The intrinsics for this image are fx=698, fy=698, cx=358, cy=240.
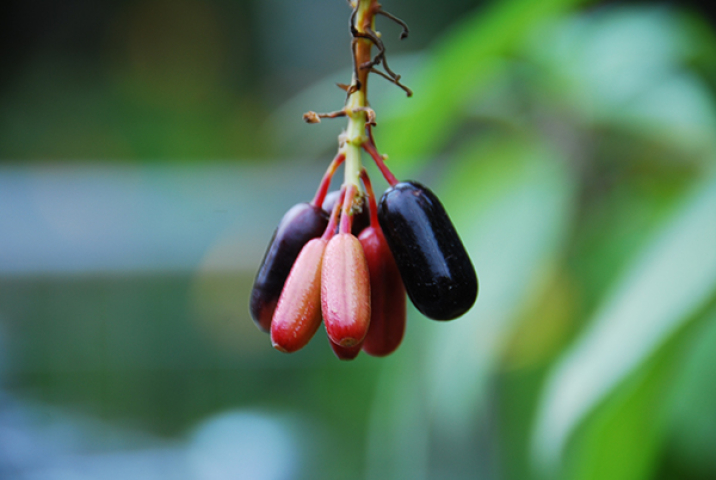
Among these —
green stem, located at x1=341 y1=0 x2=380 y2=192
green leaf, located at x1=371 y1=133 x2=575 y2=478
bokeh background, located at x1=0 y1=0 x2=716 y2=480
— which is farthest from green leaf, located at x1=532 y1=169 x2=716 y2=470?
green stem, located at x1=341 y1=0 x2=380 y2=192

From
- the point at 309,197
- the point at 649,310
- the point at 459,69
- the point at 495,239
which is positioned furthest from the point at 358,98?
the point at 309,197

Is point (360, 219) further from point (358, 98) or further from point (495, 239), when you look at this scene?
point (495, 239)

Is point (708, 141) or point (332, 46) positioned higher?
point (332, 46)

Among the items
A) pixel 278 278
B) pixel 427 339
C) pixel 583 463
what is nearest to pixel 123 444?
pixel 427 339

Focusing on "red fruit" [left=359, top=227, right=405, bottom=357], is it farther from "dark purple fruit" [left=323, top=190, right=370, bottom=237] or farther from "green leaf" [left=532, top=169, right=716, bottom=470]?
"green leaf" [left=532, top=169, right=716, bottom=470]

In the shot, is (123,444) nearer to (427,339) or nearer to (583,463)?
(427,339)

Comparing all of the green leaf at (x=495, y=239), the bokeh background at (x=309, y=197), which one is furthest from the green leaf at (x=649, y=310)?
the green leaf at (x=495, y=239)
